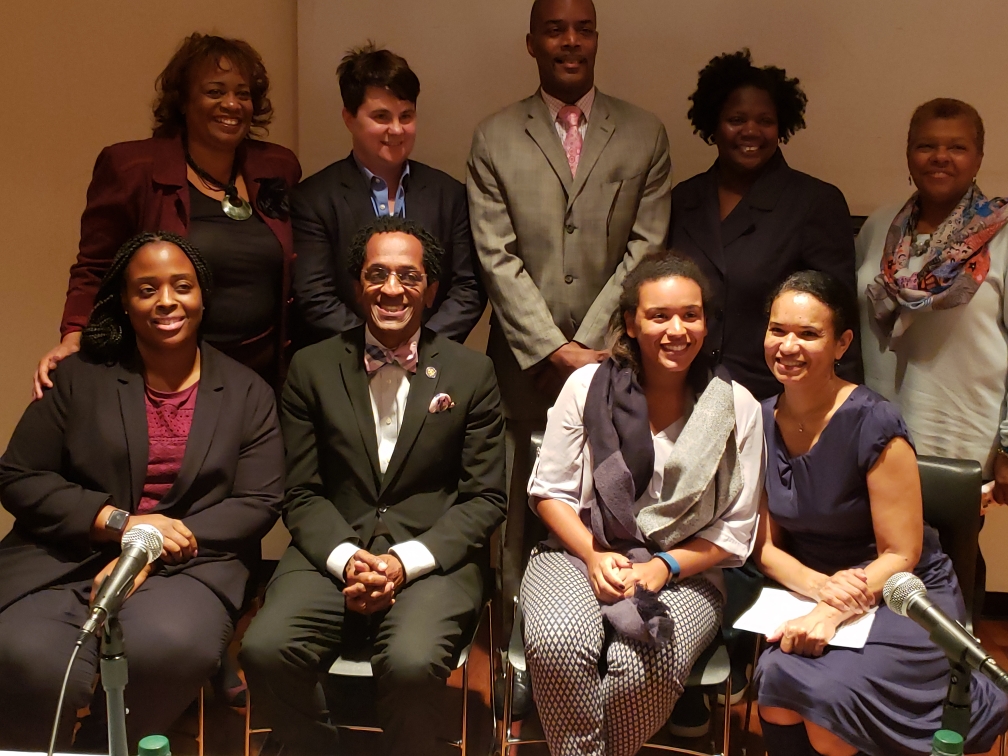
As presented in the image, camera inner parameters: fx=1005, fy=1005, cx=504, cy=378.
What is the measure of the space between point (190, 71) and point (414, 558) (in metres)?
1.53

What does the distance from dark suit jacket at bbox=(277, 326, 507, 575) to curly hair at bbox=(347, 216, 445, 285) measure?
200 millimetres

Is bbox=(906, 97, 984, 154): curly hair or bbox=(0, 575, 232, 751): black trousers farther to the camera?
bbox=(906, 97, 984, 154): curly hair

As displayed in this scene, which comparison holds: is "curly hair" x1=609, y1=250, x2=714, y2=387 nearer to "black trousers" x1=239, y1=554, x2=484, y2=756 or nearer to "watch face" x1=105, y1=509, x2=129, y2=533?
"black trousers" x1=239, y1=554, x2=484, y2=756

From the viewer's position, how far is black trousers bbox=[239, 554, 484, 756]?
7.88 ft

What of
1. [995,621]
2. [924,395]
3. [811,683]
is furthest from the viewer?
[995,621]

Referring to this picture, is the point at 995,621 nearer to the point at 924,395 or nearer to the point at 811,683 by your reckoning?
the point at 924,395

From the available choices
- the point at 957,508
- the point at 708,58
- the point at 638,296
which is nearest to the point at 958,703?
the point at 957,508

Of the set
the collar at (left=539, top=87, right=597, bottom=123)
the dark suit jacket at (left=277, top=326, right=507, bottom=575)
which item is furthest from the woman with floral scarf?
the dark suit jacket at (left=277, top=326, right=507, bottom=575)

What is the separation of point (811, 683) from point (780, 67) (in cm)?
223

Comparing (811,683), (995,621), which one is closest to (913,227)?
(811,683)

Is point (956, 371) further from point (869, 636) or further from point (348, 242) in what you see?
point (348, 242)

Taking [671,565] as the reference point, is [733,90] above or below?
above

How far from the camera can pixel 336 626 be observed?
2514 mm

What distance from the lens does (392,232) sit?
2729 millimetres
